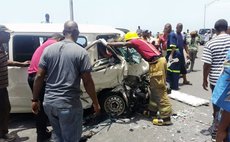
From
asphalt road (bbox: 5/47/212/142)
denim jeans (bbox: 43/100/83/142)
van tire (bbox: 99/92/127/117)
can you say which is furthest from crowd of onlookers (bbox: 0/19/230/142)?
van tire (bbox: 99/92/127/117)

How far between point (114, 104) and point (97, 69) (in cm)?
81

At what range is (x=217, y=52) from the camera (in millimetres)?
5215

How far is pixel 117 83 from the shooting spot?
647 cm

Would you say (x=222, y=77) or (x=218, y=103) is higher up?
(x=222, y=77)

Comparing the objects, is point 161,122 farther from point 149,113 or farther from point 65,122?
point 65,122

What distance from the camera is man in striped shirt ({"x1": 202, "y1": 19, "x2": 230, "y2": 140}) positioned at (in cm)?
520

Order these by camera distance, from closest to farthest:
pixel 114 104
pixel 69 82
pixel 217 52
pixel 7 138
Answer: pixel 69 82, pixel 217 52, pixel 7 138, pixel 114 104

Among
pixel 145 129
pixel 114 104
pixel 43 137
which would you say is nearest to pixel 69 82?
pixel 43 137

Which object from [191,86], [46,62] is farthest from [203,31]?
[46,62]

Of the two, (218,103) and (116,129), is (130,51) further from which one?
(218,103)

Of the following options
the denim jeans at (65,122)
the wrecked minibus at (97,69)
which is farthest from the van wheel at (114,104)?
the denim jeans at (65,122)

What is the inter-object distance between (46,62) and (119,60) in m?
2.68

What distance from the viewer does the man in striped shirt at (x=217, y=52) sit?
17.0ft

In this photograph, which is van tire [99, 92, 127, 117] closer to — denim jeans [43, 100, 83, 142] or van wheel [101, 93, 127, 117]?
van wheel [101, 93, 127, 117]
